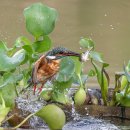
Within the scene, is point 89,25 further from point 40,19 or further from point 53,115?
point 53,115

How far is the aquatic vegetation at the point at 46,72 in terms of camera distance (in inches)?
56.6

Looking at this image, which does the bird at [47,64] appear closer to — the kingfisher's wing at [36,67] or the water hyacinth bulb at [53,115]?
the kingfisher's wing at [36,67]

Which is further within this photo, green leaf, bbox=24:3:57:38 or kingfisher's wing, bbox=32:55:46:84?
green leaf, bbox=24:3:57:38

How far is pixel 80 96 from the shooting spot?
1756 mm

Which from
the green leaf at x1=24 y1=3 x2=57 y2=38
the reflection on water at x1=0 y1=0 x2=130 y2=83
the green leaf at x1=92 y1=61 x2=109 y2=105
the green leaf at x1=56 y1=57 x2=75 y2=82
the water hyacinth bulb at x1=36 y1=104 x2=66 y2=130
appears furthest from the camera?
the reflection on water at x1=0 y1=0 x2=130 y2=83

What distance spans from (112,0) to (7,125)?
18.2 feet

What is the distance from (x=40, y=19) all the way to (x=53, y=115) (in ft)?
1.14

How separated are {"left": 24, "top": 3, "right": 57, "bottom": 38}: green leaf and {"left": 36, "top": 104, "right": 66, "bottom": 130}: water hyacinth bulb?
0.28 meters

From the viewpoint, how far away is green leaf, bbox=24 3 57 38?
1578mm

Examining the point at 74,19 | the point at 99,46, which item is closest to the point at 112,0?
the point at 74,19

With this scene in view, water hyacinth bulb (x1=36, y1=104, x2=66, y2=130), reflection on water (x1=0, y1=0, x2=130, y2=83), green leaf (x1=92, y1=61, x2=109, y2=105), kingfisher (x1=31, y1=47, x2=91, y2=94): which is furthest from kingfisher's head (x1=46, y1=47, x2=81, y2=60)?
reflection on water (x1=0, y1=0, x2=130, y2=83)

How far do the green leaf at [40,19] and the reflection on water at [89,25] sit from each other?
1367mm

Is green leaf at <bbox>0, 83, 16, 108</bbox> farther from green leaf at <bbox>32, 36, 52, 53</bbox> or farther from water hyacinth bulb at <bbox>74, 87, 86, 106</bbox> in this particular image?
water hyacinth bulb at <bbox>74, 87, 86, 106</bbox>

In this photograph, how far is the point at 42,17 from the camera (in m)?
1.59
